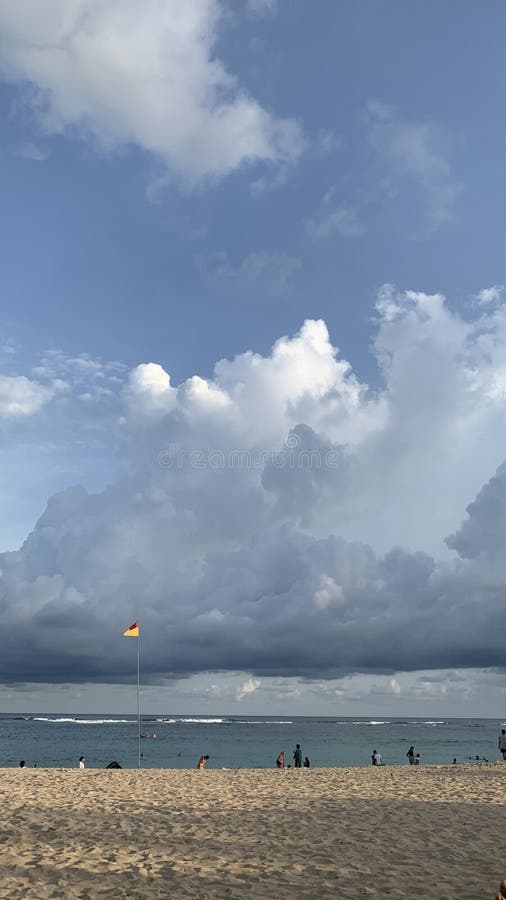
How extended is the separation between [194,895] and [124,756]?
2605 inches

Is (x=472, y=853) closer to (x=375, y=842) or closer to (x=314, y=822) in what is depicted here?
(x=375, y=842)

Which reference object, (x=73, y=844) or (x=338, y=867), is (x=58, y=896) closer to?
(x=73, y=844)

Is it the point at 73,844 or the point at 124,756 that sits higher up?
the point at 73,844

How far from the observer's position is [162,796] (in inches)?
856

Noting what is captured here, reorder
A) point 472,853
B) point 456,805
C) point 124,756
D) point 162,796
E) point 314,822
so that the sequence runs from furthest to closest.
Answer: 1. point 124,756
2. point 162,796
3. point 456,805
4. point 314,822
5. point 472,853

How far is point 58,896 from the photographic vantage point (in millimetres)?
10492

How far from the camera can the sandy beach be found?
36.2 ft

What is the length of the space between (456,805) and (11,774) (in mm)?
20845

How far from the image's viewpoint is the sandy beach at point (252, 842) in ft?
36.2

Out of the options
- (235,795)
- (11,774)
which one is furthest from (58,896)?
(11,774)

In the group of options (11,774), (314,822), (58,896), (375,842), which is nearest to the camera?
(58,896)

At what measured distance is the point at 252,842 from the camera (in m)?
14.2

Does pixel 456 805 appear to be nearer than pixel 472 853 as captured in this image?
No

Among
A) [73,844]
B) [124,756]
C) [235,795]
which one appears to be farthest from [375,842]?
[124,756]
